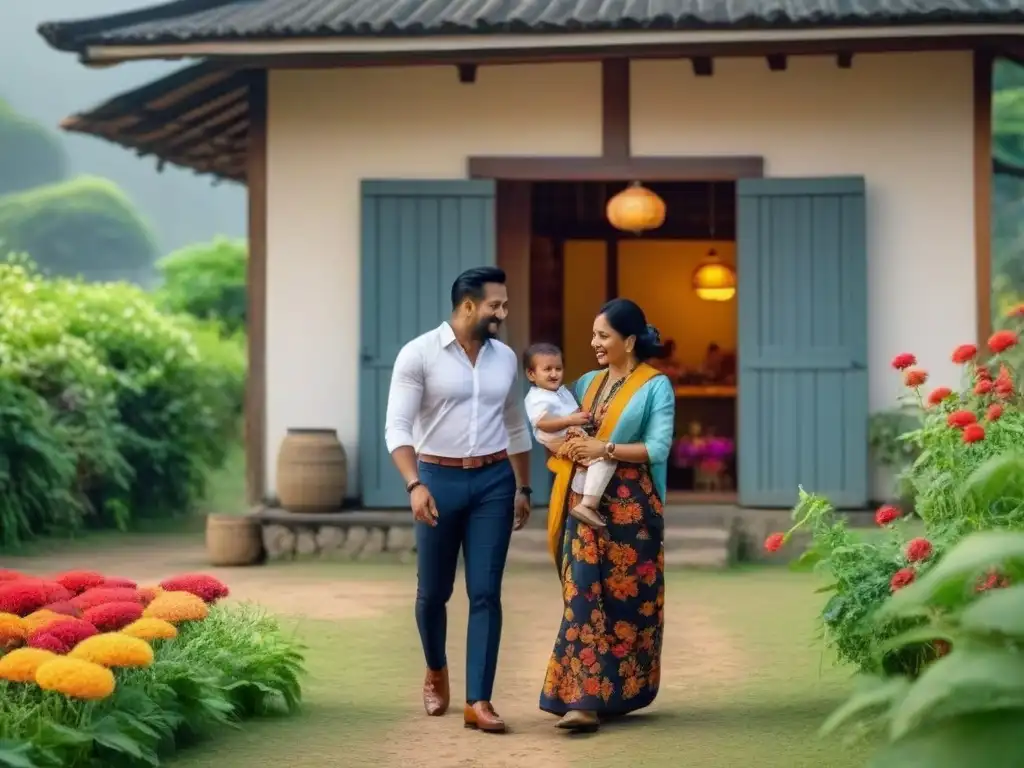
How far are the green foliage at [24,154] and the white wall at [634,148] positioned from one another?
182ft

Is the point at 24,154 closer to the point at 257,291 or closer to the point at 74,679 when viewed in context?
the point at 257,291

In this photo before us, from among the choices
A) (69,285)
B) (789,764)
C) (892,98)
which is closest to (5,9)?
(69,285)

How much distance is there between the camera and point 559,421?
19.5 ft

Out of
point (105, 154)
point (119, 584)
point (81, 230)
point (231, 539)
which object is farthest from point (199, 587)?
point (105, 154)

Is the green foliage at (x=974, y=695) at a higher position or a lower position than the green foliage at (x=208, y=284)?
lower

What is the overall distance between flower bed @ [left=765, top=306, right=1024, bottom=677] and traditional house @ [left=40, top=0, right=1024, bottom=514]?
4762 millimetres

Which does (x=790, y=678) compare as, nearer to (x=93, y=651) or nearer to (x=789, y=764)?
(x=789, y=764)

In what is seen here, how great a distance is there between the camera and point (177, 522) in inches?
543

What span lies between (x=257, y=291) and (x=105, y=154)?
6804cm

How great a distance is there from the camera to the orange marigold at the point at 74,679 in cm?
476

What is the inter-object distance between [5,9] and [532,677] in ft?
281

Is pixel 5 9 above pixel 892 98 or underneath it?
above

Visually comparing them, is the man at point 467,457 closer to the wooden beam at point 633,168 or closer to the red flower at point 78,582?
the red flower at point 78,582

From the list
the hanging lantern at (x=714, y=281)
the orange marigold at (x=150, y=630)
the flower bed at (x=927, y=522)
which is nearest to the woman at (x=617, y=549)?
the flower bed at (x=927, y=522)
